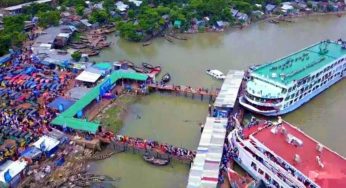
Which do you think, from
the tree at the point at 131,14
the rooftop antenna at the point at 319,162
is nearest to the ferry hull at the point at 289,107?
the rooftop antenna at the point at 319,162

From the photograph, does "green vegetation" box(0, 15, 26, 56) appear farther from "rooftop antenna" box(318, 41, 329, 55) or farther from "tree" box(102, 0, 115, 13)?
"rooftop antenna" box(318, 41, 329, 55)

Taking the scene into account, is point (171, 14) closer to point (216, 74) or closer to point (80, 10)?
point (80, 10)

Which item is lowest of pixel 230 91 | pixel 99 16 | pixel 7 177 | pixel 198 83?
pixel 7 177

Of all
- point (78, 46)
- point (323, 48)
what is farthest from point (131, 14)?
point (323, 48)

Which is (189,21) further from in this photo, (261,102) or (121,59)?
(261,102)

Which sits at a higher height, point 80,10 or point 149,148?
point 80,10
